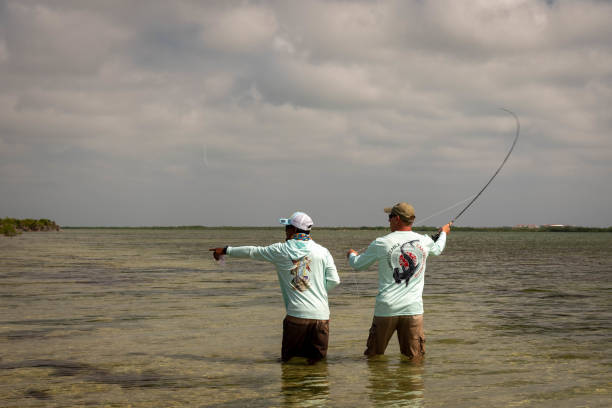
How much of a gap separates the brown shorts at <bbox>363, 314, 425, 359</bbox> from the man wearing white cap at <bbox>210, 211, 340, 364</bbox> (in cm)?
67

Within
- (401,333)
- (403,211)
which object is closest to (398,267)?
(403,211)

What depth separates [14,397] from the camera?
7.01m

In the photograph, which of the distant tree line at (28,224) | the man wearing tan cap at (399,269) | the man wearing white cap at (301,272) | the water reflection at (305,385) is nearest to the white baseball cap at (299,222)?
the man wearing white cap at (301,272)

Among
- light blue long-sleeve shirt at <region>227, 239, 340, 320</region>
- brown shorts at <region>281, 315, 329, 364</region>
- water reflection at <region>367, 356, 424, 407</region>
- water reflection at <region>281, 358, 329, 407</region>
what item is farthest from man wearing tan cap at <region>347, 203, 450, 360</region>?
water reflection at <region>281, 358, 329, 407</region>

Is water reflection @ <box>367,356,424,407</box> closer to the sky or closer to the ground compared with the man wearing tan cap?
closer to the ground

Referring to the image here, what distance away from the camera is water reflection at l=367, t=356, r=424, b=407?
22.4ft

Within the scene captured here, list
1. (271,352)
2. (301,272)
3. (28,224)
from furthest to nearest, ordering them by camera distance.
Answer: (28,224) < (271,352) < (301,272)

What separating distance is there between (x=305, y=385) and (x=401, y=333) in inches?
53.3

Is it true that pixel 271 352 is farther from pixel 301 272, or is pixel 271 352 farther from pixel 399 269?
pixel 399 269

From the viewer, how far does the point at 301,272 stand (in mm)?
7559

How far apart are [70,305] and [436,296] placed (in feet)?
33.4

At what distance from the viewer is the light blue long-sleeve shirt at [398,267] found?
743 cm

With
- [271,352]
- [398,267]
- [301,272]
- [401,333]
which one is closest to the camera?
[398,267]

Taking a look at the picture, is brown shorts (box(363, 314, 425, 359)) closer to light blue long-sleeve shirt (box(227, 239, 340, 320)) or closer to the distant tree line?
light blue long-sleeve shirt (box(227, 239, 340, 320))
